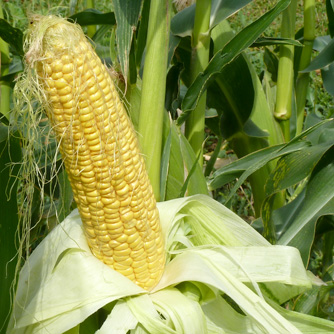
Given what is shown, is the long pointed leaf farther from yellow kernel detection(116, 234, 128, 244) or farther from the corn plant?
yellow kernel detection(116, 234, 128, 244)

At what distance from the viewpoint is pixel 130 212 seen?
3.28 ft

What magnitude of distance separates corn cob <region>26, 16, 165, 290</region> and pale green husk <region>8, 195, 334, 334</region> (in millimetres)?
44

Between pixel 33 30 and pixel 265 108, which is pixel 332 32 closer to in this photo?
pixel 265 108

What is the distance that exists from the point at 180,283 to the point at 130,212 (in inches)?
8.5

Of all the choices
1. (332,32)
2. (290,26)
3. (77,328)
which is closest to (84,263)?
(77,328)

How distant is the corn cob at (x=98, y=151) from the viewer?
0.83 m

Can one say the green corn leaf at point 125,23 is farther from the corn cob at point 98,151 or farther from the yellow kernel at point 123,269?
the yellow kernel at point 123,269

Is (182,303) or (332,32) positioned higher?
(332,32)

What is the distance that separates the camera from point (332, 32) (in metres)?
1.82

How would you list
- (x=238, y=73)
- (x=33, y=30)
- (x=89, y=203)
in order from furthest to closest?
(x=238, y=73), (x=89, y=203), (x=33, y=30)

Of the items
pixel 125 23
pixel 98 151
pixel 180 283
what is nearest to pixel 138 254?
pixel 180 283

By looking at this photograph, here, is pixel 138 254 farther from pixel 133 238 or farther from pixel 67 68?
pixel 67 68

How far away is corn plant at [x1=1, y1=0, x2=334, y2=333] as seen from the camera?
88cm

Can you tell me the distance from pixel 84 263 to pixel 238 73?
0.81 m
